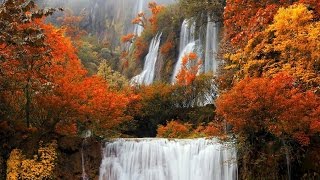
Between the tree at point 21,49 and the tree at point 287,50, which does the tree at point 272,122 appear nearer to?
the tree at point 287,50

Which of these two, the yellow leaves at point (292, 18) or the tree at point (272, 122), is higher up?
the yellow leaves at point (292, 18)

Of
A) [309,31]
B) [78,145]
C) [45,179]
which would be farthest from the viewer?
[78,145]

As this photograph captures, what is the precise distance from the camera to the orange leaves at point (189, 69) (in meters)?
27.8

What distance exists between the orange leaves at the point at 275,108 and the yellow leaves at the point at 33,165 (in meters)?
7.20

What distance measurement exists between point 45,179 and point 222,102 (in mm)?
7538

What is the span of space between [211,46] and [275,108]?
19.7 meters

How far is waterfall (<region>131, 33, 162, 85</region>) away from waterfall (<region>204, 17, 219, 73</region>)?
704 centimetres

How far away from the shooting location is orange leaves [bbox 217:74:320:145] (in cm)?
1296

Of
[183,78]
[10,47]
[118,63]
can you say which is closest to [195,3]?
[183,78]

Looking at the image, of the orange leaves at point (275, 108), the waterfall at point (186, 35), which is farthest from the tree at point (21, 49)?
the waterfall at point (186, 35)

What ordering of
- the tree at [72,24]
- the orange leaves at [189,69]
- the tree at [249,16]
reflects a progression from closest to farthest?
1. the tree at [249,16]
2. the orange leaves at [189,69]
3. the tree at [72,24]

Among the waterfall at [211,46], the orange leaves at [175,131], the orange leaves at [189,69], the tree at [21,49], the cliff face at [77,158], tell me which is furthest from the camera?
the waterfall at [211,46]

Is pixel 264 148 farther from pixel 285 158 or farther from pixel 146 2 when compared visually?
pixel 146 2

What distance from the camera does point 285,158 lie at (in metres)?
14.4
